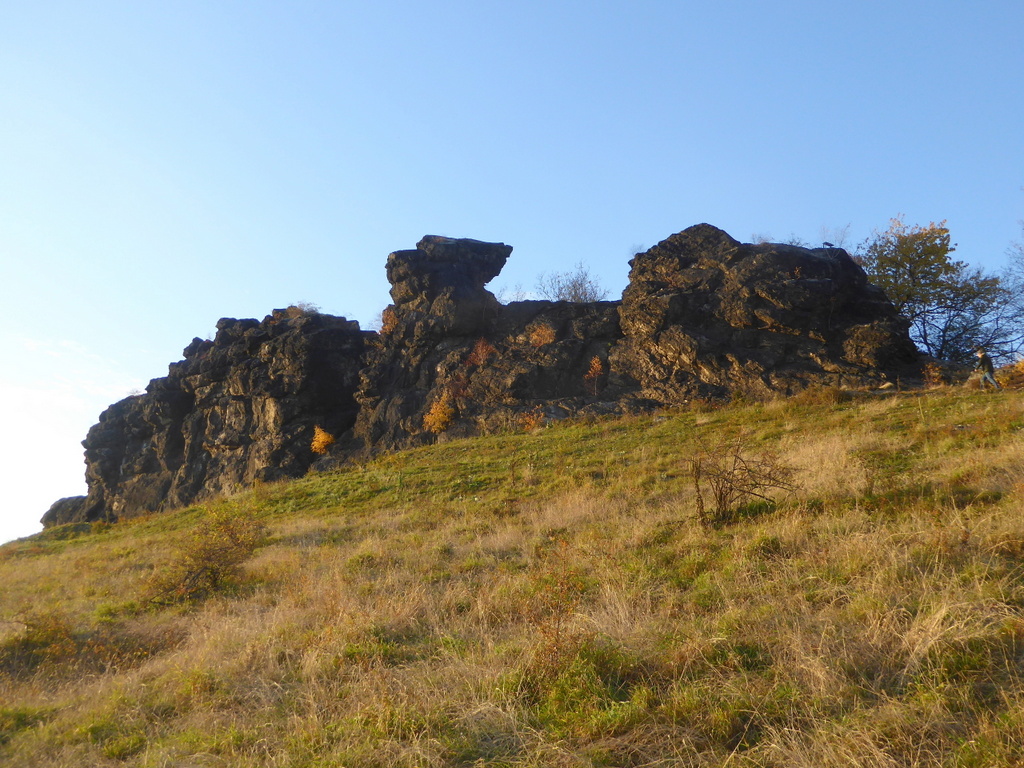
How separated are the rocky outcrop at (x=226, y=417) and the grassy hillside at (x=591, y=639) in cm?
2296

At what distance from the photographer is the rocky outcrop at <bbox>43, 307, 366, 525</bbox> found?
119ft

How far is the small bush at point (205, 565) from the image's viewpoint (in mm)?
11789

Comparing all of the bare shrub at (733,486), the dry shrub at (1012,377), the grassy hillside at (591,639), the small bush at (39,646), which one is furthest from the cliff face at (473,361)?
the small bush at (39,646)

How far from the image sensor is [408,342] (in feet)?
124

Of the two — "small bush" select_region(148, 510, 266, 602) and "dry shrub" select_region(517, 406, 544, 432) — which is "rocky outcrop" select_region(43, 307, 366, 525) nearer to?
"dry shrub" select_region(517, 406, 544, 432)

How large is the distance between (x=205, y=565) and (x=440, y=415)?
2114cm

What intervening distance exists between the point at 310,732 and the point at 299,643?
239cm

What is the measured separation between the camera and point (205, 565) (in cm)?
1213

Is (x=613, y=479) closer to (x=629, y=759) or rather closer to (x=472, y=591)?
(x=472, y=591)

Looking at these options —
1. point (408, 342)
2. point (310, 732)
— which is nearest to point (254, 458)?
point (408, 342)

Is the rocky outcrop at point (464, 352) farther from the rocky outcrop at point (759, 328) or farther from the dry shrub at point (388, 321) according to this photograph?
the rocky outcrop at point (759, 328)

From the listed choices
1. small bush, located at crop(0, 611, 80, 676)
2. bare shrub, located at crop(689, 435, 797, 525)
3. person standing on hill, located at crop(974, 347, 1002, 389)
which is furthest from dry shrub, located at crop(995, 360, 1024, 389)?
small bush, located at crop(0, 611, 80, 676)

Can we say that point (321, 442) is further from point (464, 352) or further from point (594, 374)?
point (594, 374)

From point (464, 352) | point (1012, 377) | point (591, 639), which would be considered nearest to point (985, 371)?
point (1012, 377)
